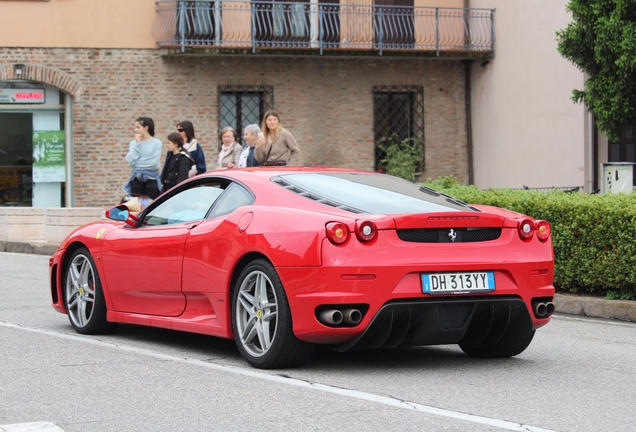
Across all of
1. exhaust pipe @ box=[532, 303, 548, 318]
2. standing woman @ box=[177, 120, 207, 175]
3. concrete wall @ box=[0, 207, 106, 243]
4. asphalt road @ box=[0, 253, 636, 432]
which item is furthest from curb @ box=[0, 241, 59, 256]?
exhaust pipe @ box=[532, 303, 548, 318]

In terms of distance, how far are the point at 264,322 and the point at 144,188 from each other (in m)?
9.32

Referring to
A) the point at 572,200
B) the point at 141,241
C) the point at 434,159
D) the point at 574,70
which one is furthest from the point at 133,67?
the point at 141,241

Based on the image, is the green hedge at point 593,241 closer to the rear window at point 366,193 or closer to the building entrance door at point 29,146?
the rear window at point 366,193

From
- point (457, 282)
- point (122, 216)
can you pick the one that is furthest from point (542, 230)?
point (122, 216)

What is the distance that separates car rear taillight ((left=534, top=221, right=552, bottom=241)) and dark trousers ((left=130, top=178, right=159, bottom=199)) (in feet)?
30.9

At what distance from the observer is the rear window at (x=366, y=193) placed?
6.72 meters

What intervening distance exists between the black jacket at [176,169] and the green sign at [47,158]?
12745mm

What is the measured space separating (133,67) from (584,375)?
21369mm

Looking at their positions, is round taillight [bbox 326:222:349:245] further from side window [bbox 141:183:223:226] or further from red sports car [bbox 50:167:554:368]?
side window [bbox 141:183:223:226]

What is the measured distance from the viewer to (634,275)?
9969 mm

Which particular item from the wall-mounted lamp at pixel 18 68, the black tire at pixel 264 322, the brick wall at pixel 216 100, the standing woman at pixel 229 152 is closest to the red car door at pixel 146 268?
the black tire at pixel 264 322

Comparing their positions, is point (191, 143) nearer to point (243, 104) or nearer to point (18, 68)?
point (18, 68)

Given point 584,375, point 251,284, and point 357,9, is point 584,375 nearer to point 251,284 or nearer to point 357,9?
point 251,284

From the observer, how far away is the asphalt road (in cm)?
518
